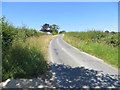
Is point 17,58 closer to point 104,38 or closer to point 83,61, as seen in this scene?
point 83,61

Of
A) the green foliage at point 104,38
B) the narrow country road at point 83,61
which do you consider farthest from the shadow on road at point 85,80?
the green foliage at point 104,38

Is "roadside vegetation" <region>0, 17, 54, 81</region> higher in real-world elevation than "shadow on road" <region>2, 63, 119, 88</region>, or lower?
Answer: higher

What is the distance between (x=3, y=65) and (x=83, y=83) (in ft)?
11.1

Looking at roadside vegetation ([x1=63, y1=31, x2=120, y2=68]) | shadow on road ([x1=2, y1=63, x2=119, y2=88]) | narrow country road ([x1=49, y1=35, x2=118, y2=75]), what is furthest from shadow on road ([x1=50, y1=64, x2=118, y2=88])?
roadside vegetation ([x1=63, y1=31, x2=120, y2=68])

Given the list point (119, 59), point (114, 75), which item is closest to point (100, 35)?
point (119, 59)

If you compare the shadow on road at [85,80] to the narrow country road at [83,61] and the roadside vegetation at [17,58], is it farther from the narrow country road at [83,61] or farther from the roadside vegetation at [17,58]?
the roadside vegetation at [17,58]

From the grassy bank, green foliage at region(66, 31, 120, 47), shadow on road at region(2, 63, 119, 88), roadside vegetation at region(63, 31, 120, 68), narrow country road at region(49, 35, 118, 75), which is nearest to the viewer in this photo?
shadow on road at region(2, 63, 119, 88)

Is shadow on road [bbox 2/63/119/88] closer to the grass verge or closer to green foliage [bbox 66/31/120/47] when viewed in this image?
the grass verge

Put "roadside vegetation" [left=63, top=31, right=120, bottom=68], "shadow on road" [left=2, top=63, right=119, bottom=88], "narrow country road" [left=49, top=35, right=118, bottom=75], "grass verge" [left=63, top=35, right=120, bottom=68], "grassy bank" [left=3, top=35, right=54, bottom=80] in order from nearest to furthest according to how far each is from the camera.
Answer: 1. "shadow on road" [left=2, top=63, right=119, bottom=88]
2. "grassy bank" [left=3, top=35, right=54, bottom=80]
3. "narrow country road" [left=49, top=35, right=118, bottom=75]
4. "grass verge" [left=63, top=35, right=120, bottom=68]
5. "roadside vegetation" [left=63, top=31, right=120, bottom=68]

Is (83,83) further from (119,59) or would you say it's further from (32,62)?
(119,59)

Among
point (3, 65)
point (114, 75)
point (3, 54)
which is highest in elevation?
point (3, 54)

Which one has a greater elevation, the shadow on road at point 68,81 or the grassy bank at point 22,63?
the grassy bank at point 22,63

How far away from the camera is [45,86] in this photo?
3693 millimetres

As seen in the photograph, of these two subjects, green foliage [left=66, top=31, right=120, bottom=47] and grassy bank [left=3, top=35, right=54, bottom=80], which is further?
green foliage [left=66, top=31, right=120, bottom=47]
